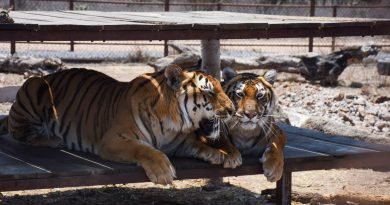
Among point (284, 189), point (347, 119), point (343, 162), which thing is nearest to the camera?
point (343, 162)

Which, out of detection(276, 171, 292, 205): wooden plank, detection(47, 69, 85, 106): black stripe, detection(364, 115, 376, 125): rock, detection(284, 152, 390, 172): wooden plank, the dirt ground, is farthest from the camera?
detection(364, 115, 376, 125): rock

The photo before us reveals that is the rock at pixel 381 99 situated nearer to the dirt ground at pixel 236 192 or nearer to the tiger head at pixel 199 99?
the dirt ground at pixel 236 192

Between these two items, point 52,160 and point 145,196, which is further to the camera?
point 145,196

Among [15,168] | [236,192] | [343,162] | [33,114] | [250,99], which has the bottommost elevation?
[236,192]

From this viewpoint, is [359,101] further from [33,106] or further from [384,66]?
[33,106]

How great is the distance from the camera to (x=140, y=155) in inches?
202

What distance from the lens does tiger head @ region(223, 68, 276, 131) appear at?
5.23 m

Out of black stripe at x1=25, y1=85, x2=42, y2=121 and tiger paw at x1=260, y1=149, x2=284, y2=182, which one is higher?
black stripe at x1=25, y1=85, x2=42, y2=121

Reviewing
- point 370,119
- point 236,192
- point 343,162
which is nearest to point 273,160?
point 343,162

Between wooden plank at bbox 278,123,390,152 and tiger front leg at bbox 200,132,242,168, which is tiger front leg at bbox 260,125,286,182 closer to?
tiger front leg at bbox 200,132,242,168

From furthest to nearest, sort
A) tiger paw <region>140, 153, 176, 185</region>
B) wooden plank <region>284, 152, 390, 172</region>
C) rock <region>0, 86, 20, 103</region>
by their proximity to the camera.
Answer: rock <region>0, 86, 20, 103</region>
wooden plank <region>284, 152, 390, 172</region>
tiger paw <region>140, 153, 176, 185</region>

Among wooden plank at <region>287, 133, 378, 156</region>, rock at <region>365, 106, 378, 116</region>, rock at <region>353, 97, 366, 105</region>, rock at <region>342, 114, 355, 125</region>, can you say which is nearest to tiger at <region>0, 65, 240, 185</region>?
wooden plank at <region>287, 133, 378, 156</region>

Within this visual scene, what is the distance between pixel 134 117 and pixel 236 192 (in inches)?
72.4

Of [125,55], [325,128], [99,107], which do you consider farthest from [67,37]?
[125,55]
